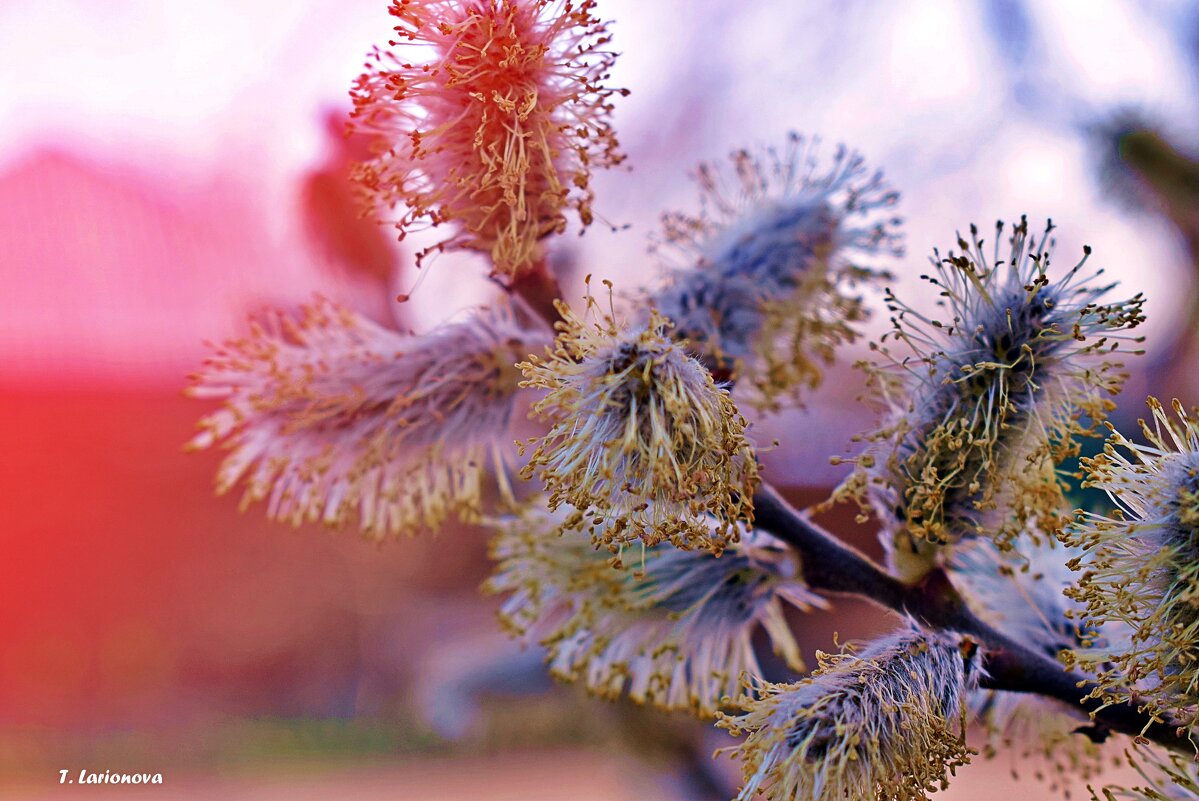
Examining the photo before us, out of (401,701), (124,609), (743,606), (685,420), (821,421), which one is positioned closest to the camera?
(685,420)

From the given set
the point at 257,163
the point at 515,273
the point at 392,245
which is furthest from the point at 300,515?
the point at 257,163

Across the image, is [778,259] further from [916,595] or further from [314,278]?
[314,278]

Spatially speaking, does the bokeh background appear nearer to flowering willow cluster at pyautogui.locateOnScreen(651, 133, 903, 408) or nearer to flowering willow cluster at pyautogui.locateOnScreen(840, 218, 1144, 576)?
Answer: flowering willow cluster at pyautogui.locateOnScreen(651, 133, 903, 408)

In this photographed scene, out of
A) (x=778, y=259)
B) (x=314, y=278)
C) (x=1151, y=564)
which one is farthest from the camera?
(x=314, y=278)

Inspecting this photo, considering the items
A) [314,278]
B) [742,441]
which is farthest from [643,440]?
[314,278]

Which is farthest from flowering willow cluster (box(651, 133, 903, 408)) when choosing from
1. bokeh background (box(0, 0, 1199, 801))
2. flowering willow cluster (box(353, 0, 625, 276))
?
bokeh background (box(0, 0, 1199, 801))

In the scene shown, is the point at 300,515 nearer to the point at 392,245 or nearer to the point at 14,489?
the point at 392,245

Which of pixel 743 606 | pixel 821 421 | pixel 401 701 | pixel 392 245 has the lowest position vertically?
pixel 401 701

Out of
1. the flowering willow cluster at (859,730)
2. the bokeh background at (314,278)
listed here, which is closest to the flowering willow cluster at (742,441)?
the flowering willow cluster at (859,730)
